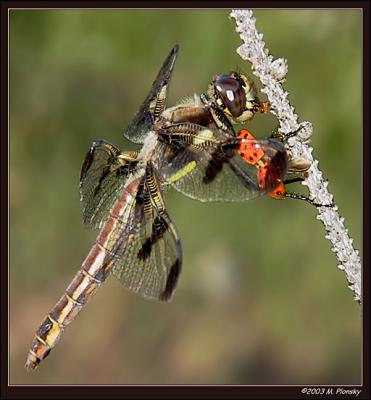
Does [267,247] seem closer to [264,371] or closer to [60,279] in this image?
[264,371]

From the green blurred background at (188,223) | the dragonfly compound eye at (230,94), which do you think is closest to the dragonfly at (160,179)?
the dragonfly compound eye at (230,94)

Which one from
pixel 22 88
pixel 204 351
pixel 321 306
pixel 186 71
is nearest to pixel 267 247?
pixel 321 306

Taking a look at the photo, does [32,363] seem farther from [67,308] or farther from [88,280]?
[88,280]

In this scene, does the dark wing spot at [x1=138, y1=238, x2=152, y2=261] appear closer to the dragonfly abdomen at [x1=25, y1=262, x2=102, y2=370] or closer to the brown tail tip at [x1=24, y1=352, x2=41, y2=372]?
the dragonfly abdomen at [x1=25, y1=262, x2=102, y2=370]

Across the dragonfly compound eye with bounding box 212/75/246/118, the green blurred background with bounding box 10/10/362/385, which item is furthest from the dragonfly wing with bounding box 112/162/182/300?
the green blurred background with bounding box 10/10/362/385

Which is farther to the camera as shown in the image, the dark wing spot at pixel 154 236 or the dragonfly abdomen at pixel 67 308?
the dragonfly abdomen at pixel 67 308

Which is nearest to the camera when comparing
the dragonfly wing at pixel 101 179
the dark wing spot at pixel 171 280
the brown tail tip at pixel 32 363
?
the dark wing spot at pixel 171 280

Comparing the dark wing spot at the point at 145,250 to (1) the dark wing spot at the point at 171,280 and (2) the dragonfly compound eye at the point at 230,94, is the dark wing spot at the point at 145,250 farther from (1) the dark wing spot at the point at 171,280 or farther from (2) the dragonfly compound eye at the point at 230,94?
(2) the dragonfly compound eye at the point at 230,94
